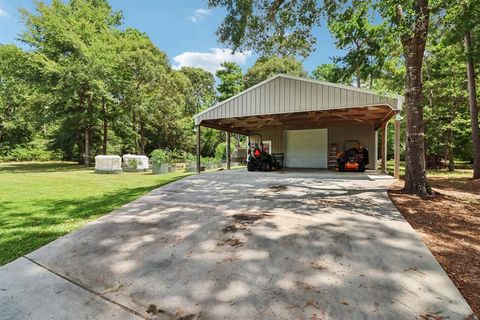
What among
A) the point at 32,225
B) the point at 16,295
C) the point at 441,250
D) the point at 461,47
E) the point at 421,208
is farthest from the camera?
the point at 461,47

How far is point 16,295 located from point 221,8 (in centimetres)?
765

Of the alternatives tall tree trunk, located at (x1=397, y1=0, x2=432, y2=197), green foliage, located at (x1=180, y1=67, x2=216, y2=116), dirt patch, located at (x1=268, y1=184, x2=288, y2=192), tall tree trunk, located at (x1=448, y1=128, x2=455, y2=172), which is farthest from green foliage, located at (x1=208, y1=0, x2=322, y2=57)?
green foliage, located at (x1=180, y1=67, x2=216, y2=116)

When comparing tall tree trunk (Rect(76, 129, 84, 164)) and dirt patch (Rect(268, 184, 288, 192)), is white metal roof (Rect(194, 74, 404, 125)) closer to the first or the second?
dirt patch (Rect(268, 184, 288, 192))

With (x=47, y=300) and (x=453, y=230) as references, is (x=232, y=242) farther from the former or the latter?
(x=453, y=230)

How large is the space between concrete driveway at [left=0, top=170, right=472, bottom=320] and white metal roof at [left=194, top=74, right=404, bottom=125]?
5103 millimetres

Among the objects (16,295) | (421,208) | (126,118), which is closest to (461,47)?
(421,208)

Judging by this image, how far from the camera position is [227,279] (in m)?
2.32

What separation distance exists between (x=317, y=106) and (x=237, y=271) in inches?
297

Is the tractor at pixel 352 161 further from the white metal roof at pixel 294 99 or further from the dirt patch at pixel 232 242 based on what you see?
the dirt patch at pixel 232 242

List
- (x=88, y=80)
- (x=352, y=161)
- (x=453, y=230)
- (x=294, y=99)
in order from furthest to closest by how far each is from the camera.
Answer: (x=88, y=80) < (x=352, y=161) < (x=294, y=99) < (x=453, y=230)

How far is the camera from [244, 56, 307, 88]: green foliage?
26750 mm

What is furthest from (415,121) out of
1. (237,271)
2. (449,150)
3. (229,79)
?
(229,79)

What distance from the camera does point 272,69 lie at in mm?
27094

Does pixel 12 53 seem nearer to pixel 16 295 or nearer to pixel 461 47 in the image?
pixel 16 295
